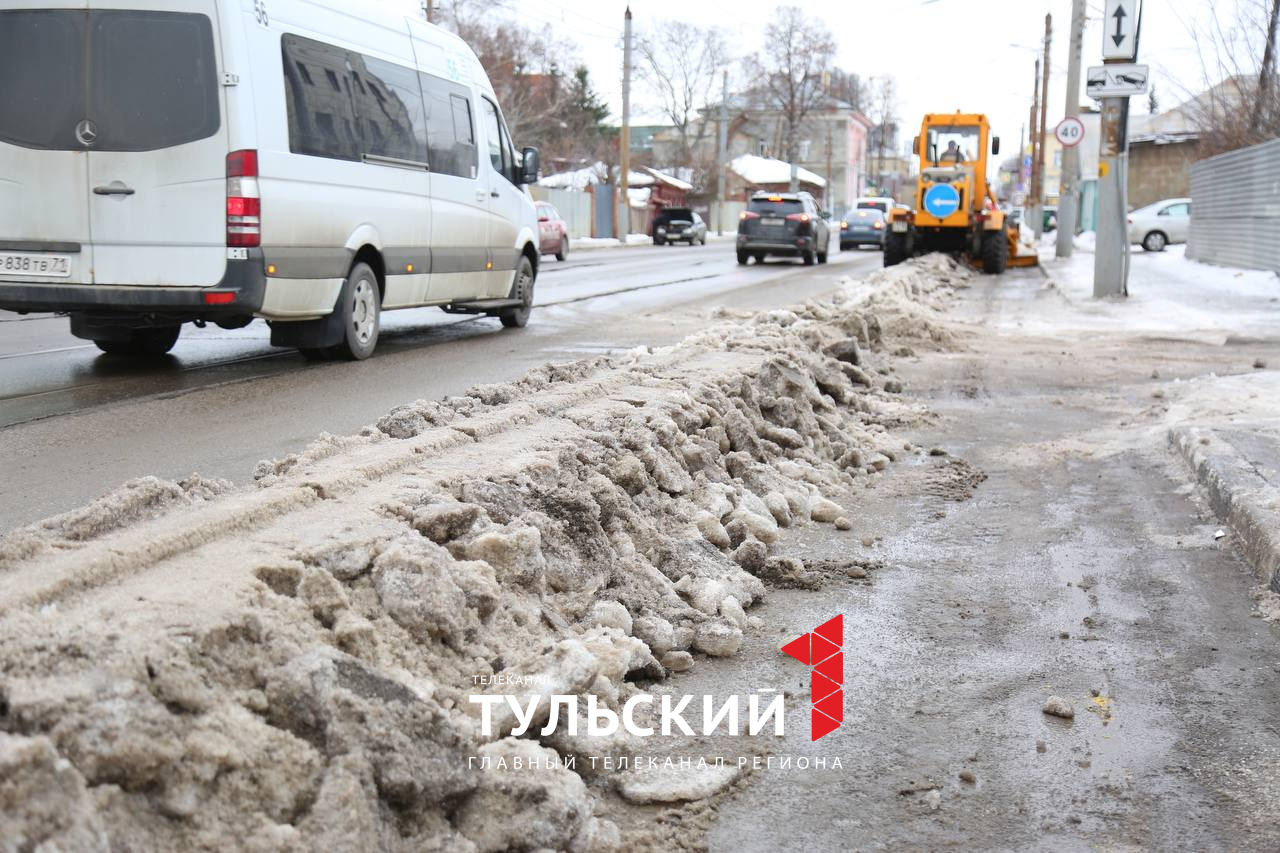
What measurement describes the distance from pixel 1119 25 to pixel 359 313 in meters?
12.5

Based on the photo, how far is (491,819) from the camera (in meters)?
2.73

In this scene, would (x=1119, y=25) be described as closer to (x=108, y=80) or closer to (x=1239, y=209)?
(x=1239, y=209)

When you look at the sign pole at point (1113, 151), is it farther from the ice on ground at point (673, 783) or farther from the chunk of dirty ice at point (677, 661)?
the ice on ground at point (673, 783)

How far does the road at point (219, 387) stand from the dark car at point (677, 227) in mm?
36178

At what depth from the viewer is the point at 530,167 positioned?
12.4 metres

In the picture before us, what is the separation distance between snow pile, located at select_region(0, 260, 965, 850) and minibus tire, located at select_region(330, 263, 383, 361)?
13.6 feet

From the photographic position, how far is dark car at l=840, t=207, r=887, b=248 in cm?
4038

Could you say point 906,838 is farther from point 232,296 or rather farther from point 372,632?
point 232,296

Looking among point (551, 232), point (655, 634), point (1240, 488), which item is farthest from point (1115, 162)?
point (655, 634)

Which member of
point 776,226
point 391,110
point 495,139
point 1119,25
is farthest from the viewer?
point 776,226

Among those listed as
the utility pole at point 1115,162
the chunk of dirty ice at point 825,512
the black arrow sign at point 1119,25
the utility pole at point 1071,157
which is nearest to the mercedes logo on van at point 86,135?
the chunk of dirty ice at point 825,512

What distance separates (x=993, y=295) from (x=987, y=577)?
650 inches

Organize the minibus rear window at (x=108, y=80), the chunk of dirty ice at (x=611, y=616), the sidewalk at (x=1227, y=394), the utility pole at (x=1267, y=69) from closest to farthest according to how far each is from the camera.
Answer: the chunk of dirty ice at (x=611, y=616) < the sidewalk at (x=1227, y=394) < the minibus rear window at (x=108, y=80) < the utility pole at (x=1267, y=69)

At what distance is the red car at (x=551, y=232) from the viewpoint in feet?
98.9
